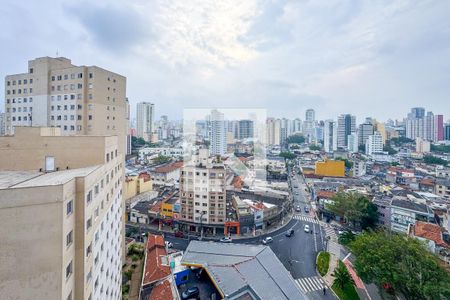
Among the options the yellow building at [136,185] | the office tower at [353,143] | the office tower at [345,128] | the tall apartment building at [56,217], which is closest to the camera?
the tall apartment building at [56,217]

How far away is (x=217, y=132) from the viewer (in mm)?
35844

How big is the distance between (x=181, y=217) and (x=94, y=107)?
10346 mm

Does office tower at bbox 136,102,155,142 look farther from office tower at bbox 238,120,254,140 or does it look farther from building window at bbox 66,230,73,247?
building window at bbox 66,230,73,247

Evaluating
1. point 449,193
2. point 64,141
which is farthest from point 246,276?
point 449,193

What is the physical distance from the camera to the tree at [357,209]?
18.2 metres

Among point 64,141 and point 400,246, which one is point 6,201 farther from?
point 400,246

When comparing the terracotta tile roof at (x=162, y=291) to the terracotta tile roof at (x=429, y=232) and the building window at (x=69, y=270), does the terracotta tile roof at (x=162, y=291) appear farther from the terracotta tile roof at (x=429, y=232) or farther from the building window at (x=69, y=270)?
the terracotta tile roof at (x=429, y=232)

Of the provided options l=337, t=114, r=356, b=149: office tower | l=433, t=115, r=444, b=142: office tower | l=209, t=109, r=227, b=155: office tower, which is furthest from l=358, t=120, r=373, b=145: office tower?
l=209, t=109, r=227, b=155: office tower

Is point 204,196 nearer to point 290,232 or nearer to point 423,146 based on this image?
point 290,232

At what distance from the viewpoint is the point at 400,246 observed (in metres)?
10.2

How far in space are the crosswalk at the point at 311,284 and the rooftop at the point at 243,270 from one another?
1855mm

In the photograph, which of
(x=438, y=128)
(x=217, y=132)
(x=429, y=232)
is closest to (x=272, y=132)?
(x=217, y=132)

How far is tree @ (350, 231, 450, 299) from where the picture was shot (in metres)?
8.89

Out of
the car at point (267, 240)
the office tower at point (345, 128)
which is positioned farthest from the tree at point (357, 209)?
the office tower at point (345, 128)
